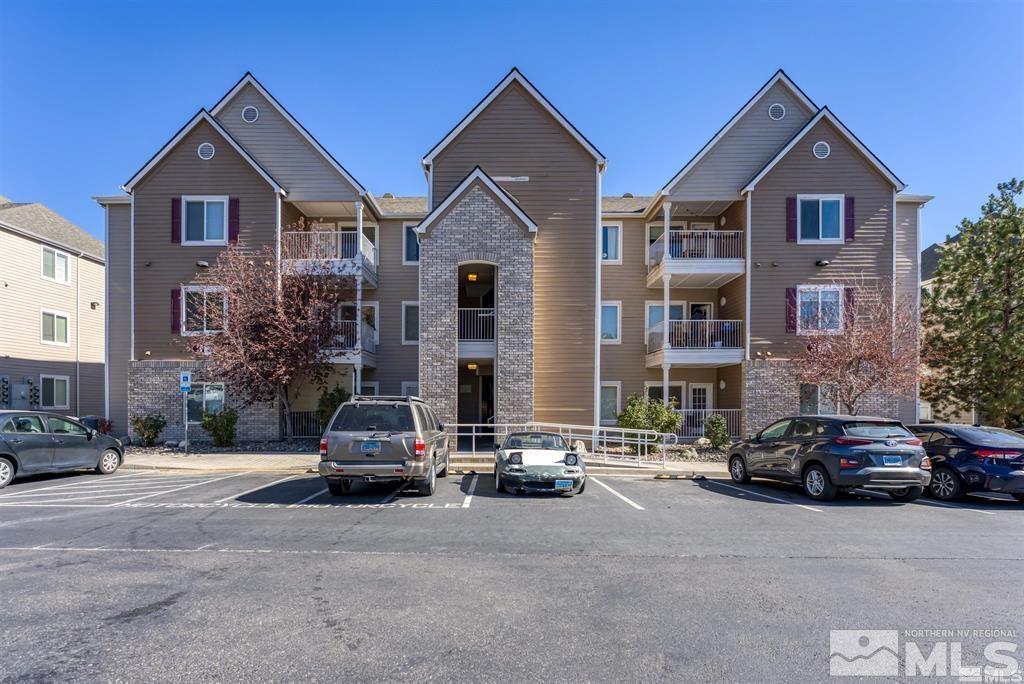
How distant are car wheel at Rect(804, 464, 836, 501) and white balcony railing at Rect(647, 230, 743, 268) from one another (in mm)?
11389

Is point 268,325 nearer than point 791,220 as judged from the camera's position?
Yes

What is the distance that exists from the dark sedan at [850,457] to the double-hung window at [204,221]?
19.7 meters

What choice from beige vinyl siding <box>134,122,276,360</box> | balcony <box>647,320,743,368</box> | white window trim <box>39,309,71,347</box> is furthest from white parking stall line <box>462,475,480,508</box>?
white window trim <box>39,309,71,347</box>

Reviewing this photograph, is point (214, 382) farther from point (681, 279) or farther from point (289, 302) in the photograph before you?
point (681, 279)

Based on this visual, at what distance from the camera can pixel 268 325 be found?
17875mm

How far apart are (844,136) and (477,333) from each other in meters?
15.3

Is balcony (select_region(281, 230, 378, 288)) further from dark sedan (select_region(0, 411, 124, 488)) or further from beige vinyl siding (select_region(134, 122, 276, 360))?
dark sedan (select_region(0, 411, 124, 488))

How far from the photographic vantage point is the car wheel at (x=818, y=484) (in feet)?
35.4

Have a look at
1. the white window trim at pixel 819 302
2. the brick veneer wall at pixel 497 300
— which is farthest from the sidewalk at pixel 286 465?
the white window trim at pixel 819 302

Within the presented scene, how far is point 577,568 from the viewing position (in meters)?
6.40

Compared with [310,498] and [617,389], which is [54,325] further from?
[617,389]

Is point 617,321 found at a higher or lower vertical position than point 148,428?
higher

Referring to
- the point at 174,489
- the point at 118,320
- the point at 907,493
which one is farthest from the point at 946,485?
the point at 118,320

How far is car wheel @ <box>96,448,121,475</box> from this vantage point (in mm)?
13927
